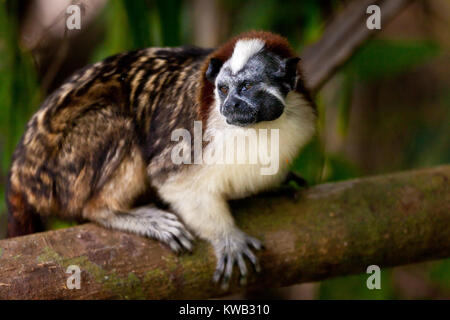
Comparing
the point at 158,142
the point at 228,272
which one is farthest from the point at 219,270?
the point at 158,142

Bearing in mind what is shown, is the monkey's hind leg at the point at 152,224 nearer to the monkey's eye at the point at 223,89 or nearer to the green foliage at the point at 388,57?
the monkey's eye at the point at 223,89

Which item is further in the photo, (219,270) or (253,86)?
(219,270)

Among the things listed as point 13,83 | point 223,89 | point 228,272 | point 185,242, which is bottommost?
point 228,272

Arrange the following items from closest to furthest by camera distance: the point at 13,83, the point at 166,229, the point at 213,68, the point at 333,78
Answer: the point at 213,68 < the point at 166,229 < the point at 13,83 < the point at 333,78

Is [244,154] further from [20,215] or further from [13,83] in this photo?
[13,83]

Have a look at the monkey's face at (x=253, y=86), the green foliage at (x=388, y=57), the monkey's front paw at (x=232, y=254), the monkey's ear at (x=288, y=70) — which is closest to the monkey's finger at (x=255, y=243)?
the monkey's front paw at (x=232, y=254)

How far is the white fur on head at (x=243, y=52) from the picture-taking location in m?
1.80

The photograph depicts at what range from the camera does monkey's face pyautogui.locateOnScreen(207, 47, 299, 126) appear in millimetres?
A: 1751

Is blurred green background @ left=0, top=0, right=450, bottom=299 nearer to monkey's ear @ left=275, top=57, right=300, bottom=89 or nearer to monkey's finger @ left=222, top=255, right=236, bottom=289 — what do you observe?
monkey's ear @ left=275, top=57, right=300, bottom=89

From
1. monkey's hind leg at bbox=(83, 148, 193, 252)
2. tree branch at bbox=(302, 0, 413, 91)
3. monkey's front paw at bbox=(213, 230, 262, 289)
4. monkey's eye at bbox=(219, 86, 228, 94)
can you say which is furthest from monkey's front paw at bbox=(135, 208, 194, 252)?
tree branch at bbox=(302, 0, 413, 91)

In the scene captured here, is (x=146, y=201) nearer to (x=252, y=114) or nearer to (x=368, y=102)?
(x=252, y=114)

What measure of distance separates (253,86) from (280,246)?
59 centimetres

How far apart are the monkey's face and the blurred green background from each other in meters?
0.60

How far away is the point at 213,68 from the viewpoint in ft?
6.11
